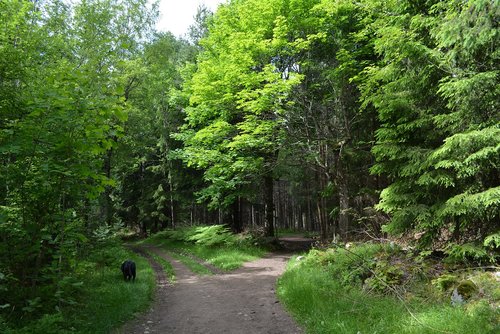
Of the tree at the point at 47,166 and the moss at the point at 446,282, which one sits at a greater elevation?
the tree at the point at 47,166

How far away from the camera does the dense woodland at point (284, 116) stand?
5.42m

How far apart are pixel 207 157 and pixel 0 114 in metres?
10.5

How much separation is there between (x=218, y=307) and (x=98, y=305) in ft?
9.36

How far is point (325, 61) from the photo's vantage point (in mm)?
15273

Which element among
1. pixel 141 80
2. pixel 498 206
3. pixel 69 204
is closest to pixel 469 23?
pixel 498 206

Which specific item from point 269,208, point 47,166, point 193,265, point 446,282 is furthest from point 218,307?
point 269,208

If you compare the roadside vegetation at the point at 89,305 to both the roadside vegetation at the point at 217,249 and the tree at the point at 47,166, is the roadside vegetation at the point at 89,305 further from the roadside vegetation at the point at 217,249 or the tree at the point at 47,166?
the roadside vegetation at the point at 217,249

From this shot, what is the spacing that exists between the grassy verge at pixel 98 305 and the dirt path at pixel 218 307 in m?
0.34

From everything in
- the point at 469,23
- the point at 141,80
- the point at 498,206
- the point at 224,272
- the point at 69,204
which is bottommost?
the point at 224,272

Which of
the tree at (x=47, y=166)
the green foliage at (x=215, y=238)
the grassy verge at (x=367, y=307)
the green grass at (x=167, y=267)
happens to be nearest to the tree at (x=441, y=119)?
the grassy verge at (x=367, y=307)

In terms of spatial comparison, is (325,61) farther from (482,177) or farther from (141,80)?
(141,80)

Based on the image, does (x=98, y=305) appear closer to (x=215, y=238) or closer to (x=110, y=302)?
(x=110, y=302)

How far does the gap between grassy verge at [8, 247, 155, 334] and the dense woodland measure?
0.45 metres

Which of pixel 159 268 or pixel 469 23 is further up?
pixel 469 23
